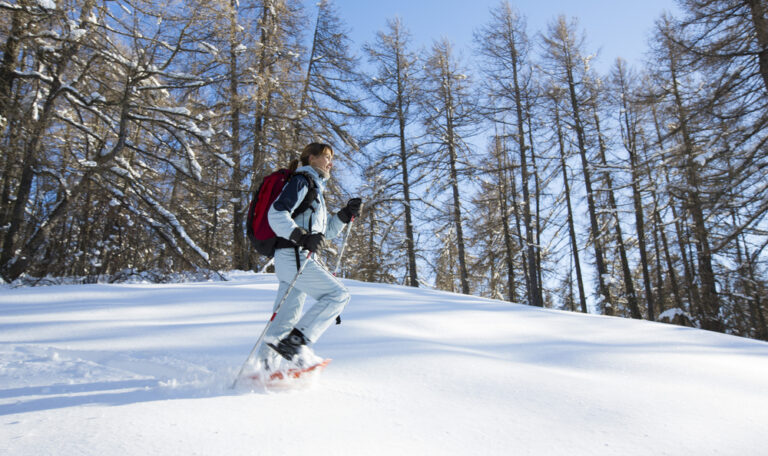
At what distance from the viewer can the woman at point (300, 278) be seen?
2.65 meters

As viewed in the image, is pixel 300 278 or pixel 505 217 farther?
pixel 505 217

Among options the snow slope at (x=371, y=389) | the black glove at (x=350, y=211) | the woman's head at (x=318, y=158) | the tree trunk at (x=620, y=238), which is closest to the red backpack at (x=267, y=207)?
the woman's head at (x=318, y=158)

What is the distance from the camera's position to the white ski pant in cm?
275

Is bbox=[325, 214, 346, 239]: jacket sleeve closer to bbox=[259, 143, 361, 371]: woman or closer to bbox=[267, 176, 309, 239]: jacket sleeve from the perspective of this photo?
bbox=[259, 143, 361, 371]: woman

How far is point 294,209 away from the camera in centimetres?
280

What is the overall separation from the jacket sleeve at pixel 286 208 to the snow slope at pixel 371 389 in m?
0.98

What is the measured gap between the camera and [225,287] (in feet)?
20.4

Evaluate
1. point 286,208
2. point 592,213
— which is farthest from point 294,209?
point 592,213

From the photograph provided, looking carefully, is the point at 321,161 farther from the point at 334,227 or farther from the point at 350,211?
the point at 334,227

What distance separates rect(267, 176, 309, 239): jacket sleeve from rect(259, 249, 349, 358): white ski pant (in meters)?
0.21

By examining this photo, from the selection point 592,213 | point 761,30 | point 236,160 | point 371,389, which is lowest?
point 371,389

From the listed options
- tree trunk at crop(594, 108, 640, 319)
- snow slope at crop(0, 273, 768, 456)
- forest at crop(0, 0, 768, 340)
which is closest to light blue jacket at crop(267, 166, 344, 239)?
snow slope at crop(0, 273, 768, 456)

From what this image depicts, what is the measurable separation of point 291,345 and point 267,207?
90 centimetres

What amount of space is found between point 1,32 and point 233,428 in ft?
29.6
